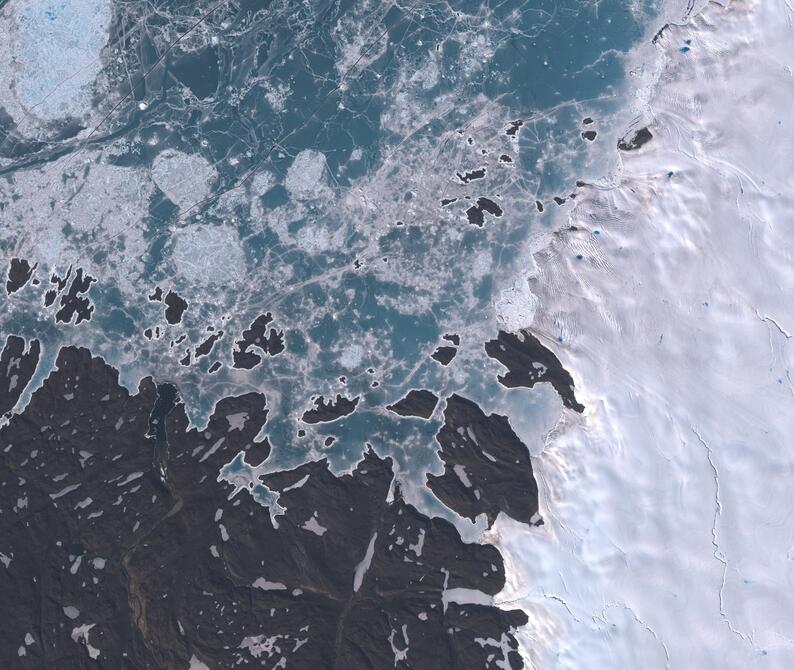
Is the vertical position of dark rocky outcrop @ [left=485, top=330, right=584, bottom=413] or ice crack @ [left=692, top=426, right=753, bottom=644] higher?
dark rocky outcrop @ [left=485, top=330, right=584, bottom=413]

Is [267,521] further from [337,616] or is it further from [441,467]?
[441,467]

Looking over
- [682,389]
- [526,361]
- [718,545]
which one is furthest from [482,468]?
[718,545]

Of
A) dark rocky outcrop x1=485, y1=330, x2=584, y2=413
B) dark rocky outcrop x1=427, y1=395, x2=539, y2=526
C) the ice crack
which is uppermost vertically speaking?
dark rocky outcrop x1=485, y1=330, x2=584, y2=413

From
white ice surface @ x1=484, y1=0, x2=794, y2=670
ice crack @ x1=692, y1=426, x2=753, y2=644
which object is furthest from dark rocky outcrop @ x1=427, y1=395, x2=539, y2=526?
ice crack @ x1=692, y1=426, x2=753, y2=644

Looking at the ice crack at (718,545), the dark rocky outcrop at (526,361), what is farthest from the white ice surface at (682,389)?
the dark rocky outcrop at (526,361)

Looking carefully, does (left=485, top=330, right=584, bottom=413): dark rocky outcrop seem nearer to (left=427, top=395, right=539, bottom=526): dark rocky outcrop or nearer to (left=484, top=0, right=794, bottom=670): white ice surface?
(left=484, top=0, right=794, bottom=670): white ice surface

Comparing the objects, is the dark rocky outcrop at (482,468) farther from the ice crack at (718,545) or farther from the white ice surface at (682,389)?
the ice crack at (718,545)

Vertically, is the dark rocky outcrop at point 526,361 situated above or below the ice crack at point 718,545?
above

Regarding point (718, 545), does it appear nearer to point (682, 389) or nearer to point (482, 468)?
point (682, 389)

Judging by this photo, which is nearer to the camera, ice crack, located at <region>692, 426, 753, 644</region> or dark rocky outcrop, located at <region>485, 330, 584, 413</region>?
ice crack, located at <region>692, 426, 753, 644</region>

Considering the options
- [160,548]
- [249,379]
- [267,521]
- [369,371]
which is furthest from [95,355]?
[369,371]
